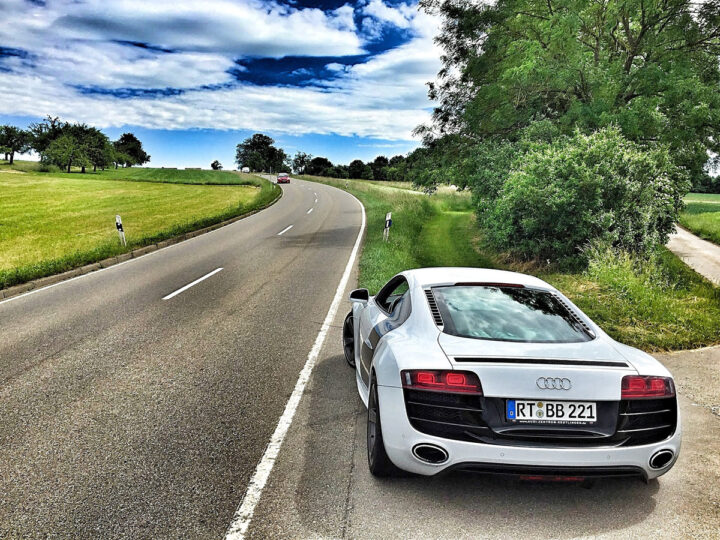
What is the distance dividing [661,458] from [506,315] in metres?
1.29

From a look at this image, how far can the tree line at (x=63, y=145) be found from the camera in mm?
78125

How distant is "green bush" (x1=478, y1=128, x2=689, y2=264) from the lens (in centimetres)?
1036

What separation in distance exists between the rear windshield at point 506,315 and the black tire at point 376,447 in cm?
72

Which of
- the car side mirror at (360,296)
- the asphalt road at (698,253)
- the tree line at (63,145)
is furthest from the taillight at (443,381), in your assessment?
the tree line at (63,145)

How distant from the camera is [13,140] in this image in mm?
87250

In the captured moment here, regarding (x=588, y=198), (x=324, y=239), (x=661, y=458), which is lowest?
(x=324, y=239)

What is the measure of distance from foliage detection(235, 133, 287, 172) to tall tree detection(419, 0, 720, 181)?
138477 millimetres

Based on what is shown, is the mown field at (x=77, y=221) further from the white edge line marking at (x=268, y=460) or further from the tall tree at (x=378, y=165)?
the tall tree at (x=378, y=165)

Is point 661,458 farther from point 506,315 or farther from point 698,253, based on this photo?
point 698,253

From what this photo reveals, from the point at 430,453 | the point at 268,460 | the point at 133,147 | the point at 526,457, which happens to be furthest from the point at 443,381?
the point at 133,147

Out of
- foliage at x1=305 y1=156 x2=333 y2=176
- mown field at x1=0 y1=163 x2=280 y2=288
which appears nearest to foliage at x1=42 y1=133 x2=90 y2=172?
mown field at x1=0 y1=163 x2=280 y2=288

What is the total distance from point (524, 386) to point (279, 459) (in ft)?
6.29

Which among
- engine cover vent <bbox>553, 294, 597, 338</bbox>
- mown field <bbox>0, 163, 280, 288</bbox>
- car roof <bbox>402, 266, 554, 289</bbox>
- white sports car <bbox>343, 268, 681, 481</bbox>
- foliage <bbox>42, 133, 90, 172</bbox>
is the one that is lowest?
mown field <bbox>0, 163, 280, 288</bbox>

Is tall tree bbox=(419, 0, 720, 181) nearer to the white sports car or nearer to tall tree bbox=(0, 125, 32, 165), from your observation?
the white sports car
